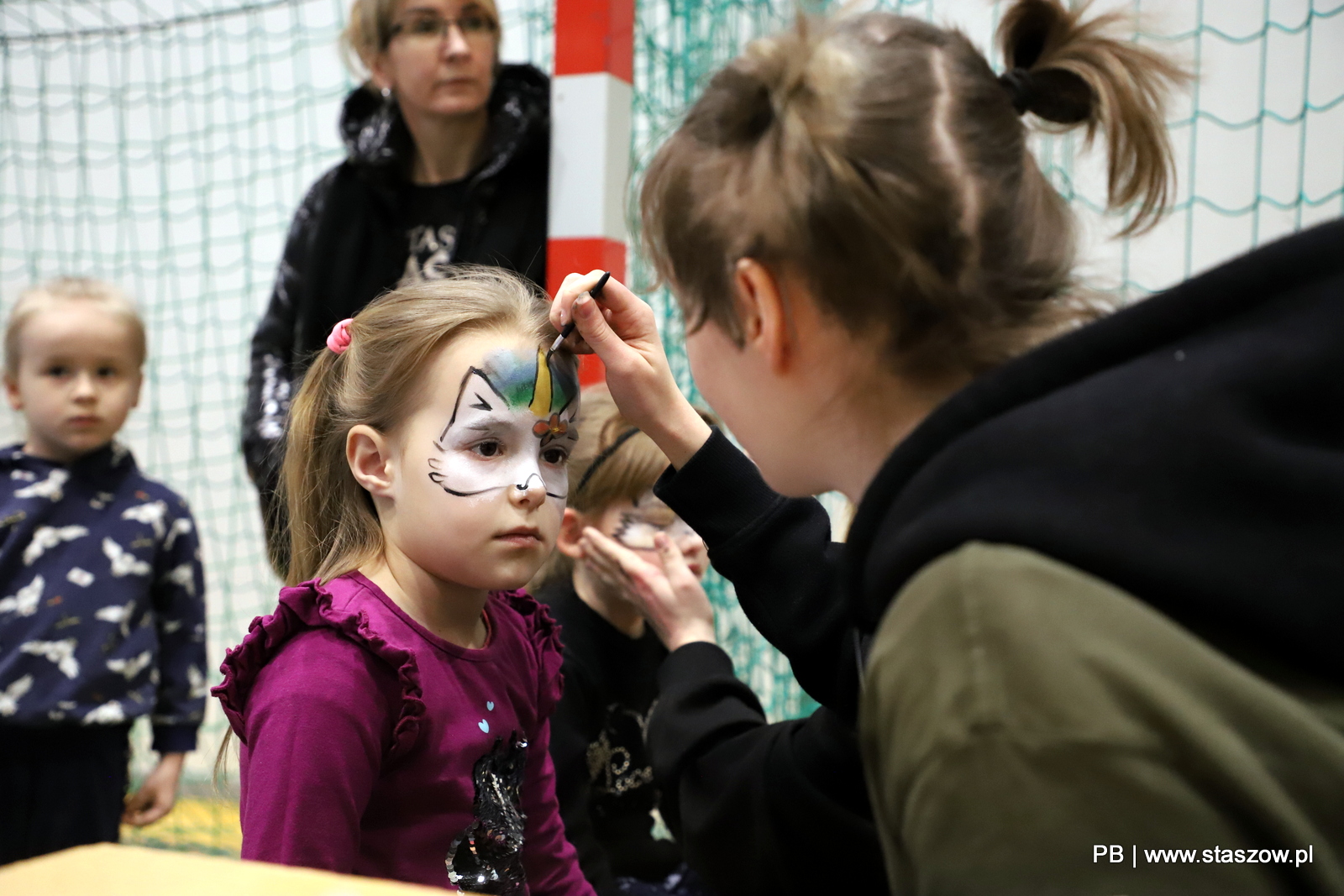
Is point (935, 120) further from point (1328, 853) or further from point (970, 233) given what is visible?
point (1328, 853)

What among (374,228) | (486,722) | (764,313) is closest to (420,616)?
(486,722)

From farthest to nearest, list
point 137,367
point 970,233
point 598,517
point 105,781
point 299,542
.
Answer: point 137,367 < point 105,781 < point 598,517 < point 299,542 < point 970,233

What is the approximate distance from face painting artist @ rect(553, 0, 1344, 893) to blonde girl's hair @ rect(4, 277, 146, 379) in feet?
4.20

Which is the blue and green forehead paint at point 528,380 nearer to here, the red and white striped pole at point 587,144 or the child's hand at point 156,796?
the red and white striped pole at point 587,144

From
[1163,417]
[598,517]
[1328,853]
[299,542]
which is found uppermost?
[1163,417]

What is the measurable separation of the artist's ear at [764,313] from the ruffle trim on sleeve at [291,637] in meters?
0.37

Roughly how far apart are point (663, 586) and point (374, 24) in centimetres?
110

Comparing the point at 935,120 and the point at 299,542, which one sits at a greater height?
the point at 935,120

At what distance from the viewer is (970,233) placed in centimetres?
68

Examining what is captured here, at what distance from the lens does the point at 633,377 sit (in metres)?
0.96

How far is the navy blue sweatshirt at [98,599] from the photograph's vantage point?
1597 mm

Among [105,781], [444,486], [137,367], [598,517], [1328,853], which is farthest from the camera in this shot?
[137,367]

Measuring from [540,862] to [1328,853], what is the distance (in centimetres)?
70

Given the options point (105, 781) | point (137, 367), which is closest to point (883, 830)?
point (105, 781)
